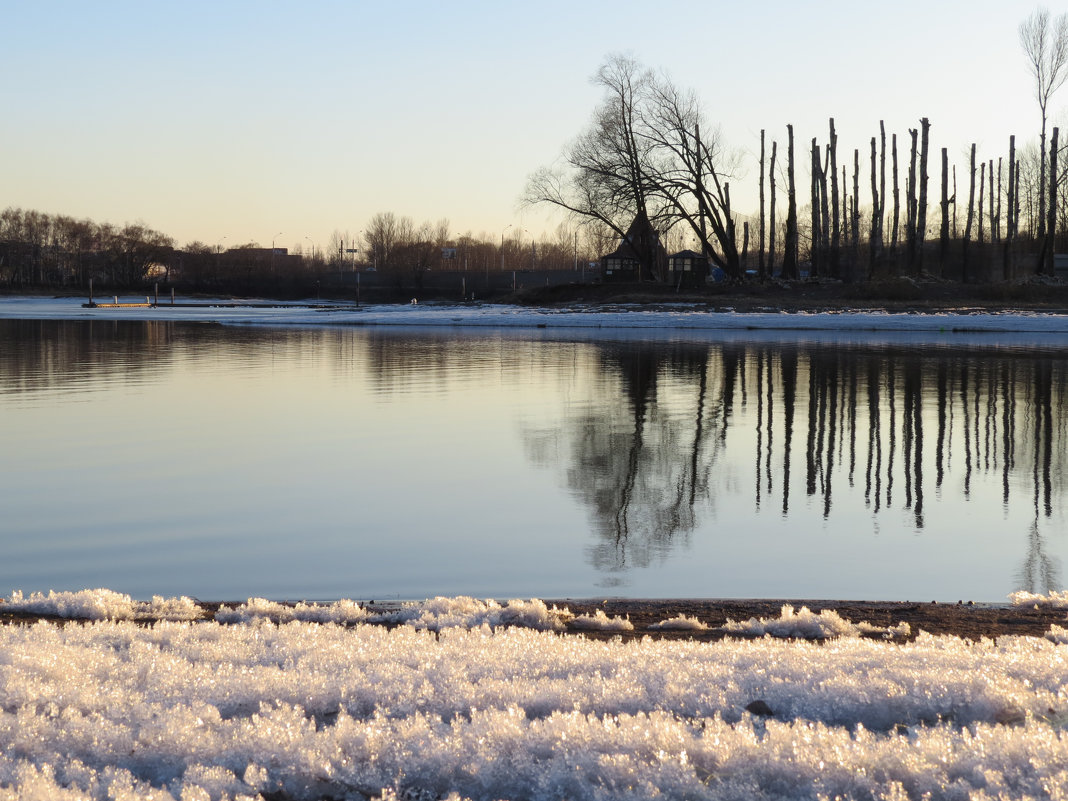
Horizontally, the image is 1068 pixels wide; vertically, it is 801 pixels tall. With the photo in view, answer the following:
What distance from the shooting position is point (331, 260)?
17825 cm

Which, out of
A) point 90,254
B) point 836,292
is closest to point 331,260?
point 90,254

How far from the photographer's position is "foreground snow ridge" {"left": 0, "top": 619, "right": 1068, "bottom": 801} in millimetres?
3256

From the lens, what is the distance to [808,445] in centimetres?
1282

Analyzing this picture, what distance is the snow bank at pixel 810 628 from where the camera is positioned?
17.6 feet

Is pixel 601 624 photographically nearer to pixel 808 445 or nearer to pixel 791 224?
pixel 808 445

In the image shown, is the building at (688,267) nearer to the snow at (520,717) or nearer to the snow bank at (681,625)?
the snow bank at (681,625)

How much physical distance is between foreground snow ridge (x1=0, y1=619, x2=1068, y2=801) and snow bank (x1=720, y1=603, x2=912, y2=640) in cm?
45

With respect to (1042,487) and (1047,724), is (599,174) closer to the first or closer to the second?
(1042,487)

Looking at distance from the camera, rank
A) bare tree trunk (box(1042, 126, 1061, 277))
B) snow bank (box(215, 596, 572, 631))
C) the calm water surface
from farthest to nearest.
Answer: bare tree trunk (box(1042, 126, 1061, 277)), the calm water surface, snow bank (box(215, 596, 572, 631))

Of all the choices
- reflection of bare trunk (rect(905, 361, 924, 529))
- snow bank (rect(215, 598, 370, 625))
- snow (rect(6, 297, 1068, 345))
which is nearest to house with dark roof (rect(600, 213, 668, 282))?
snow (rect(6, 297, 1068, 345))

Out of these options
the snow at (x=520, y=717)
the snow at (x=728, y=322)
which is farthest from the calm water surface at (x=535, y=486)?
the snow at (x=728, y=322)

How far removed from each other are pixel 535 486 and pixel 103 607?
5205 mm

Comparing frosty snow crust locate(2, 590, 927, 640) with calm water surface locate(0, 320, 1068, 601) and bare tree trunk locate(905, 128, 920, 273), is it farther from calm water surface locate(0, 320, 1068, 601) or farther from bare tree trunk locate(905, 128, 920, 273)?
bare tree trunk locate(905, 128, 920, 273)

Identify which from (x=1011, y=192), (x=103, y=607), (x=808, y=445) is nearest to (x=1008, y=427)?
(x=808, y=445)
